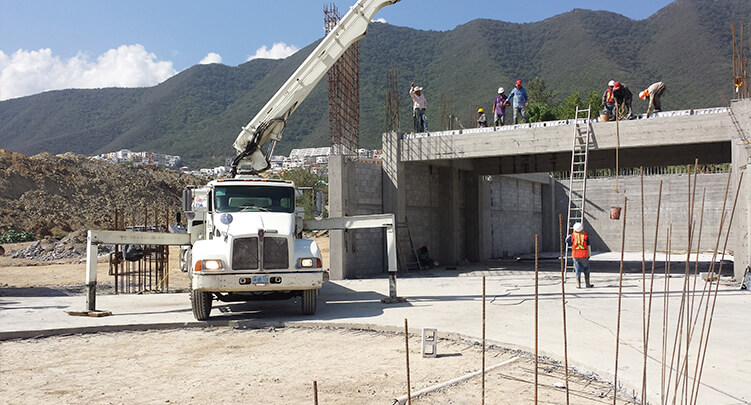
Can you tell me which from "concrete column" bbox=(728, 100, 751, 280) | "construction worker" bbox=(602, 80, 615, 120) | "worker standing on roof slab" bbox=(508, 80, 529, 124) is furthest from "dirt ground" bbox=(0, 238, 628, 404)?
"worker standing on roof slab" bbox=(508, 80, 529, 124)

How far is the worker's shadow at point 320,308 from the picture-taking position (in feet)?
36.3

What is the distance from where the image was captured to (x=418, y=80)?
114 metres

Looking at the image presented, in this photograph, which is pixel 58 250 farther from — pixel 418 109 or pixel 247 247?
pixel 247 247

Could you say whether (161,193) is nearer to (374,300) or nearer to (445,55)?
(374,300)

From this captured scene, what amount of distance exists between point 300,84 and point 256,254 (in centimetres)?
591

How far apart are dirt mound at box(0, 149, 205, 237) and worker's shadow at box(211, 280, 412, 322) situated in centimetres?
2817

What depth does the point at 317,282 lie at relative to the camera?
34.7 ft

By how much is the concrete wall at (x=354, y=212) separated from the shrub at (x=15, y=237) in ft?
99.8

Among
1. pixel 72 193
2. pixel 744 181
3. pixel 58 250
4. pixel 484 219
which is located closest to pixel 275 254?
pixel 744 181

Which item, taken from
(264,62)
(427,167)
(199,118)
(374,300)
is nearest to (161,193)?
(427,167)

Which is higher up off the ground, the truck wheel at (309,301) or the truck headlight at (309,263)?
the truck headlight at (309,263)

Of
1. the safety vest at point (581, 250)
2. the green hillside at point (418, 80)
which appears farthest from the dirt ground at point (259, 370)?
the green hillside at point (418, 80)

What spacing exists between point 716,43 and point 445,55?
49564mm

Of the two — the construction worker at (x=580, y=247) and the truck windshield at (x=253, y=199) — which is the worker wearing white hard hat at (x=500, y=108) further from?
the truck windshield at (x=253, y=199)
